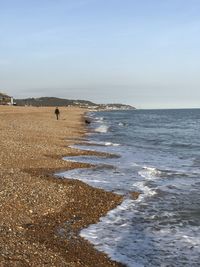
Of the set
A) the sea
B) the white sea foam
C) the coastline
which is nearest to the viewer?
the coastline

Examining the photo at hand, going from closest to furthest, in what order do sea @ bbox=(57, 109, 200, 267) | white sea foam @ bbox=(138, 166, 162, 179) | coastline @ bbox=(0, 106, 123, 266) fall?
coastline @ bbox=(0, 106, 123, 266) < sea @ bbox=(57, 109, 200, 267) < white sea foam @ bbox=(138, 166, 162, 179)

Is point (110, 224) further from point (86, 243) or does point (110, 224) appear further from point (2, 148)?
point (2, 148)

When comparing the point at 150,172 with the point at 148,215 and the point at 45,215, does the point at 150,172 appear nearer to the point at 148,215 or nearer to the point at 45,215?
the point at 148,215

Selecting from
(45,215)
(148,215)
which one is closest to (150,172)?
(148,215)

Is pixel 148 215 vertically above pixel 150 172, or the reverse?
pixel 150 172

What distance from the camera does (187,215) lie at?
14.0 m

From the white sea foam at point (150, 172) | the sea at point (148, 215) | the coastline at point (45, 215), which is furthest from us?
the white sea foam at point (150, 172)

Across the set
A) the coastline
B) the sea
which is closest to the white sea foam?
the sea

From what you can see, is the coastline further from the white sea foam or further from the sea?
the white sea foam

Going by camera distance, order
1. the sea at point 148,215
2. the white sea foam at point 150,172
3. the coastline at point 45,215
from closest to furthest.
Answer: the coastline at point 45,215, the sea at point 148,215, the white sea foam at point 150,172

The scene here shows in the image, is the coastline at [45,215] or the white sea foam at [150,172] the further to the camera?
the white sea foam at [150,172]

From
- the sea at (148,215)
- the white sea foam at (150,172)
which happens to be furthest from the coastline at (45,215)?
the white sea foam at (150,172)

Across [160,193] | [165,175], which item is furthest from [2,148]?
[160,193]

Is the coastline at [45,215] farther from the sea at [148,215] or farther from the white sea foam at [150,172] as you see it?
the white sea foam at [150,172]
